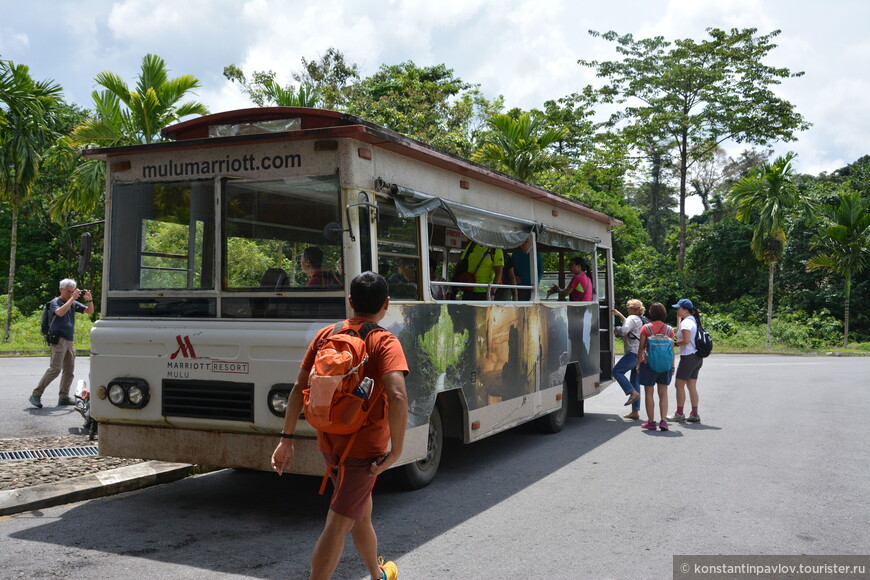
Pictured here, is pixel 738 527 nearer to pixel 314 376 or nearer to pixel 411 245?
pixel 411 245

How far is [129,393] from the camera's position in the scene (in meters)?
6.19

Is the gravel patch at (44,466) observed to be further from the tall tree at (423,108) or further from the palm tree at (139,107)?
the tall tree at (423,108)

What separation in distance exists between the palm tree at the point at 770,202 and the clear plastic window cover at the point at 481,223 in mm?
23166

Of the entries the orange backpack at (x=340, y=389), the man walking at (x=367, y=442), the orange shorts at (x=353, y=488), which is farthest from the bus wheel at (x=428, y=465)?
the orange backpack at (x=340, y=389)

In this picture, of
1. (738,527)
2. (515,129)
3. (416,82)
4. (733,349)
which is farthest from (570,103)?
(738,527)

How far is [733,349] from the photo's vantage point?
30.0 metres

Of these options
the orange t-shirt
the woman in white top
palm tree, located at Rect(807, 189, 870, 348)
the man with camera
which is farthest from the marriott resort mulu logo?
palm tree, located at Rect(807, 189, 870, 348)

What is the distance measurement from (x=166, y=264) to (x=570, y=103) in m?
31.5

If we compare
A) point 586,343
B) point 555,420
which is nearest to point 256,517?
point 555,420

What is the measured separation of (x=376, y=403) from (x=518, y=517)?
275cm

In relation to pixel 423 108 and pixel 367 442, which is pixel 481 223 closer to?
pixel 367 442

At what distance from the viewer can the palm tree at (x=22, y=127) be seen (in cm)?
2147

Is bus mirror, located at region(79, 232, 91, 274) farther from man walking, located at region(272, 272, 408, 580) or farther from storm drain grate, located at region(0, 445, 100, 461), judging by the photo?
man walking, located at region(272, 272, 408, 580)

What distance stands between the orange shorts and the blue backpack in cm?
724
